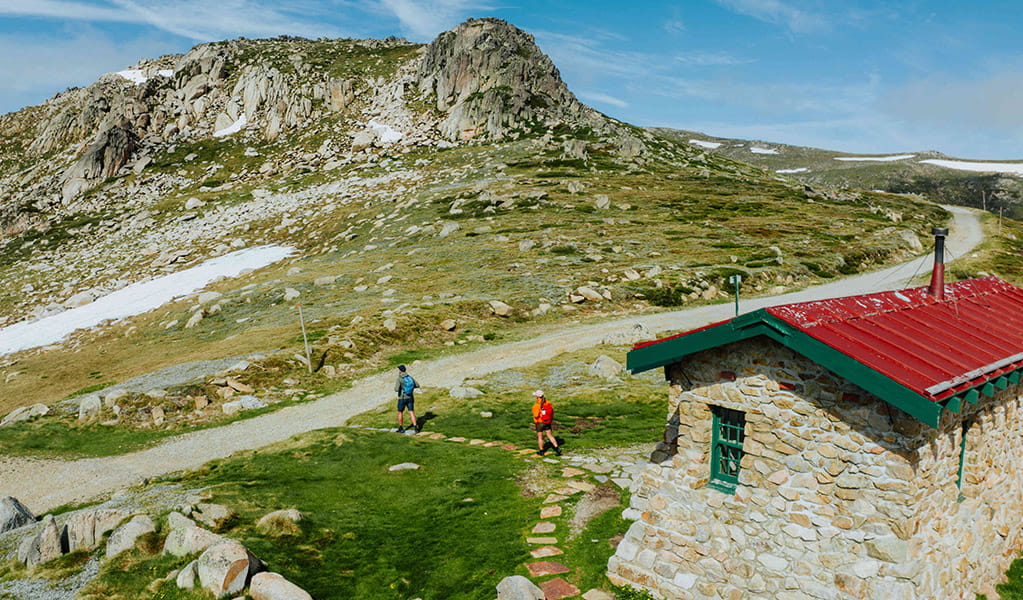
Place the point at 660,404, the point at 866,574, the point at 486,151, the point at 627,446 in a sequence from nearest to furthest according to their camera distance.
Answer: the point at 866,574 < the point at 627,446 < the point at 660,404 < the point at 486,151

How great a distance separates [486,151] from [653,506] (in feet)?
292

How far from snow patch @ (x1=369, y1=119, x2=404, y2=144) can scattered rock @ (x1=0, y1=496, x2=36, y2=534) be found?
93766mm

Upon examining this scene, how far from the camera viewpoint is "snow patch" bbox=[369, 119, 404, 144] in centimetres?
10344

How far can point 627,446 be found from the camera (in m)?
19.2

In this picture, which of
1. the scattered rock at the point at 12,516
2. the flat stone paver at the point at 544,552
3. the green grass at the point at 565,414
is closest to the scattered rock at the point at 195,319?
the green grass at the point at 565,414

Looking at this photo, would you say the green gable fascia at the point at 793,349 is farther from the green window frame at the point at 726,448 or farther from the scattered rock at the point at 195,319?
the scattered rock at the point at 195,319

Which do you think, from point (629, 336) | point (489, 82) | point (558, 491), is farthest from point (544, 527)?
point (489, 82)

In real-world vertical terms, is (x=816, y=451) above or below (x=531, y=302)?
above

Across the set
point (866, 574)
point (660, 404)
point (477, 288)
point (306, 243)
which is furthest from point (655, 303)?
→ point (306, 243)

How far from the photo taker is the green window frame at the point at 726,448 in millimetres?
11055

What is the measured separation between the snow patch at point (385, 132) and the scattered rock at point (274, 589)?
98.4 meters

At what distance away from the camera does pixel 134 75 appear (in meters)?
132

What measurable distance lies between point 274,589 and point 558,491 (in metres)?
7.49

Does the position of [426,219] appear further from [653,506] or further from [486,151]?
[653,506]
